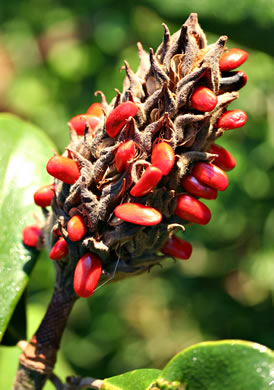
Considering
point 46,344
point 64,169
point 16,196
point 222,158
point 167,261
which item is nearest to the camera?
point 64,169

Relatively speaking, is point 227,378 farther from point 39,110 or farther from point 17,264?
point 39,110

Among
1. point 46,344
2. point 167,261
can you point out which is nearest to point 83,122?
point 46,344

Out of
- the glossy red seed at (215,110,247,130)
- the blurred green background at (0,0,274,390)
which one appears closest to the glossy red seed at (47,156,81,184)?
the glossy red seed at (215,110,247,130)

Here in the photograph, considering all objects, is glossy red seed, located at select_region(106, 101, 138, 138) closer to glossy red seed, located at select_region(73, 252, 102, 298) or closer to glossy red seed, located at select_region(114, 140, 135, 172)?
glossy red seed, located at select_region(114, 140, 135, 172)

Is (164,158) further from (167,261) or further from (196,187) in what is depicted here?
(167,261)

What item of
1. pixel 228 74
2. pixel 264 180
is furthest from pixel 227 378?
pixel 264 180

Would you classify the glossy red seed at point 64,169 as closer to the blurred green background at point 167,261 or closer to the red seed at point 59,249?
the red seed at point 59,249
